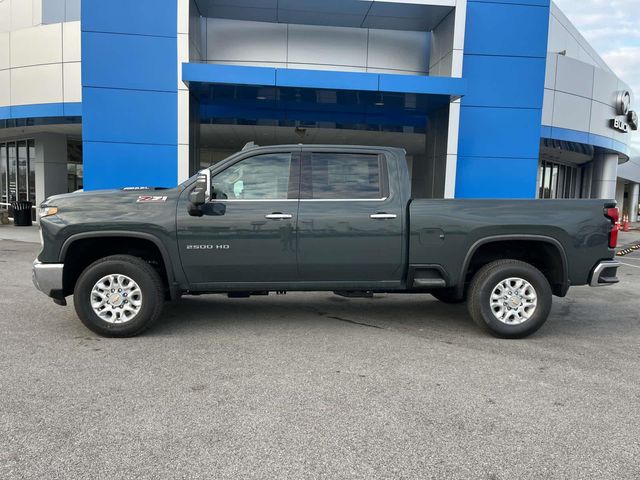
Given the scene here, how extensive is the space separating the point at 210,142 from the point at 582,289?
1825cm

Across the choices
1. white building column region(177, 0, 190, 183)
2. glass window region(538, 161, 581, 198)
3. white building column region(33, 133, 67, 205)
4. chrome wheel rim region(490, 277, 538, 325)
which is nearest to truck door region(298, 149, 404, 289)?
chrome wheel rim region(490, 277, 538, 325)

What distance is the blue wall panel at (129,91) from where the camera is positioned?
12141 mm

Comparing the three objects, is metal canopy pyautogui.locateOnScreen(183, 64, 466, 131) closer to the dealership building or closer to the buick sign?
the dealership building

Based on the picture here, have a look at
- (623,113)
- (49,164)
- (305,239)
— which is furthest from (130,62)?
(623,113)

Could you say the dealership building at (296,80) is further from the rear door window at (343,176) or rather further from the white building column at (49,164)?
the rear door window at (343,176)

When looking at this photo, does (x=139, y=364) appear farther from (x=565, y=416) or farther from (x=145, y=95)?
(x=145, y=95)

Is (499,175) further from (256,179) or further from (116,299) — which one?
(116,299)

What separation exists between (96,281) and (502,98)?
40.3ft

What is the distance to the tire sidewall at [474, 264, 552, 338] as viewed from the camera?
5344 mm

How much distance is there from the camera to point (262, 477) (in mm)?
2746

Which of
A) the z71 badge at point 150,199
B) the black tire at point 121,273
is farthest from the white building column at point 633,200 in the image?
the black tire at point 121,273

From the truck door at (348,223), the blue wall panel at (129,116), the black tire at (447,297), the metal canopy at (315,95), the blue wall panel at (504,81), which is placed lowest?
the black tire at (447,297)

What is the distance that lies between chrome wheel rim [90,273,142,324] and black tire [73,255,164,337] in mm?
37

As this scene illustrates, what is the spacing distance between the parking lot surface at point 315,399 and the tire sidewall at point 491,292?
0.17 m
